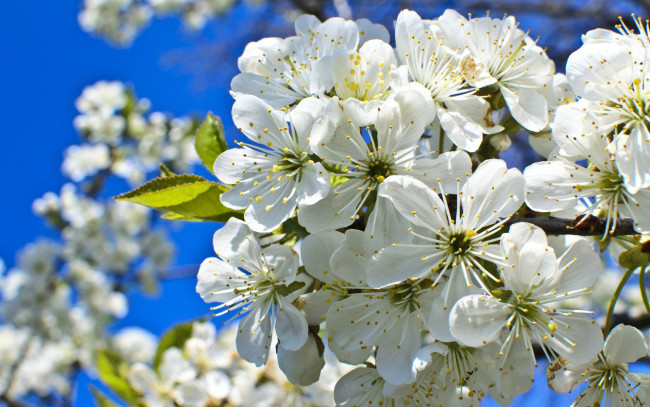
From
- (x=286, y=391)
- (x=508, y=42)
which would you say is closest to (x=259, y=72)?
(x=508, y=42)

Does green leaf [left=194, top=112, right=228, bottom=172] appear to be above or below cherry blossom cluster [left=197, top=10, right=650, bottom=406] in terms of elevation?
above

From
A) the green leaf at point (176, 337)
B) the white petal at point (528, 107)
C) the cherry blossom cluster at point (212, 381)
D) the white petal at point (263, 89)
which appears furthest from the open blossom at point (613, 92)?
the green leaf at point (176, 337)

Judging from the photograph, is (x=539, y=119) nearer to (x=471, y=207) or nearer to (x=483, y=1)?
(x=471, y=207)

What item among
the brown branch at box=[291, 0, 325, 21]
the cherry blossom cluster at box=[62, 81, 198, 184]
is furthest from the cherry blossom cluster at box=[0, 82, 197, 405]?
the brown branch at box=[291, 0, 325, 21]

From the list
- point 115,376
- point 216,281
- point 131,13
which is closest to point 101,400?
point 115,376

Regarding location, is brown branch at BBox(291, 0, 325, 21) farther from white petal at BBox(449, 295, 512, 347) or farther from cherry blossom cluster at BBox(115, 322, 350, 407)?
white petal at BBox(449, 295, 512, 347)

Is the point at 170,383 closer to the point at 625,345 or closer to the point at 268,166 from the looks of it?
the point at 268,166
